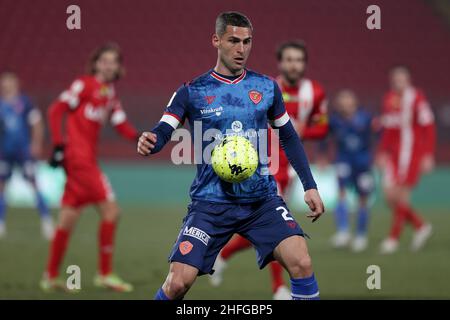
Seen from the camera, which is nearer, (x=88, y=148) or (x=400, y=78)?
(x=88, y=148)

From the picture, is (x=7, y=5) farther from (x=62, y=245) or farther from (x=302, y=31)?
(x=62, y=245)

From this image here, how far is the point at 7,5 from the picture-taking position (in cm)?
1559

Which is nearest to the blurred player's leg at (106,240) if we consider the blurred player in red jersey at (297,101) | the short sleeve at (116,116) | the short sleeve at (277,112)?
the short sleeve at (116,116)

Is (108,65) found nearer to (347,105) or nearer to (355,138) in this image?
(347,105)

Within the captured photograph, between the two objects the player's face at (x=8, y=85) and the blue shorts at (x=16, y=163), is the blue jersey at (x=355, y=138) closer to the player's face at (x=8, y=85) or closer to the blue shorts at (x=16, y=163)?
the blue shorts at (x=16, y=163)

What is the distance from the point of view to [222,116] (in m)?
5.32

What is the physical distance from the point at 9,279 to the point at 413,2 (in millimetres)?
14321

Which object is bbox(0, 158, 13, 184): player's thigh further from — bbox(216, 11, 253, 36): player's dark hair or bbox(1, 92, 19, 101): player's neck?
bbox(216, 11, 253, 36): player's dark hair

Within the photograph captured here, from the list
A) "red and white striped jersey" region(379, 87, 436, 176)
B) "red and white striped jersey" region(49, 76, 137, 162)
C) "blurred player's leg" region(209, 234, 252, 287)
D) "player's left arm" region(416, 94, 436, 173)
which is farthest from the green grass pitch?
"red and white striped jersey" region(49, 76, 137, 162)

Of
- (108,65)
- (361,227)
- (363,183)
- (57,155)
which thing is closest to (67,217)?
(57,155)

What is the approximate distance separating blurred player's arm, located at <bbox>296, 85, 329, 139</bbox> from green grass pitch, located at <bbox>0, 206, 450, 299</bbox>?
1.48 metres

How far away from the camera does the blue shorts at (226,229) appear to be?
522cm

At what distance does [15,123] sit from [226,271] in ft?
18.3

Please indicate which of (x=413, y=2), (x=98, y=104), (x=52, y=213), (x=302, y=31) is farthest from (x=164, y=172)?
(x=98, y=104)
